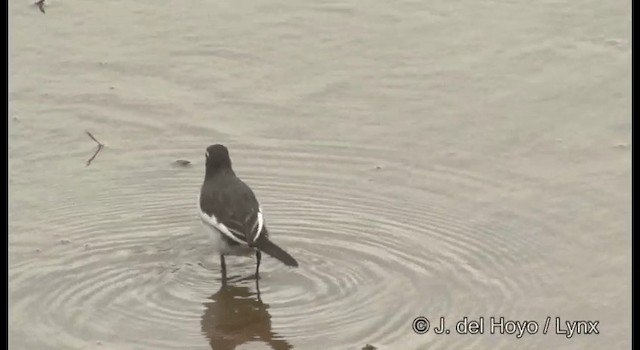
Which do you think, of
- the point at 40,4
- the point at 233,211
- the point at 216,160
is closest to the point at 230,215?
the point at 233,211

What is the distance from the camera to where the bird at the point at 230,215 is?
30.3ft

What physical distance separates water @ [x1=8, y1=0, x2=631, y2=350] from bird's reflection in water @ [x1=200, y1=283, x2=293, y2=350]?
0.02 meters

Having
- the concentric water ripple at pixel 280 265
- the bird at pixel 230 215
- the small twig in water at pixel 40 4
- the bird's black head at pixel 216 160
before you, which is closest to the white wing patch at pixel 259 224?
the bird at pixel 230 215

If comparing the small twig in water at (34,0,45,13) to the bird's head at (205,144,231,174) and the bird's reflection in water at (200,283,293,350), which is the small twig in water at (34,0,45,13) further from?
the bird's reflection in water at (200,283,293,350)

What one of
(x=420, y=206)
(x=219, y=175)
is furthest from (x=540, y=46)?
(x=219, y=175)

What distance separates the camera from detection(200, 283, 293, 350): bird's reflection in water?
8.61 metres

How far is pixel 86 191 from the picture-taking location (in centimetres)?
1051

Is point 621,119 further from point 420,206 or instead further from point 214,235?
point 214,235

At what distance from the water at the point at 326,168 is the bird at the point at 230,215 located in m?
0.21

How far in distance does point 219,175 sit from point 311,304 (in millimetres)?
1462

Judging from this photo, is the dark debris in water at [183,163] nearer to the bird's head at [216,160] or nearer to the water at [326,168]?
the water at [326,168]

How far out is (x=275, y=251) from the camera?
9.07 meters

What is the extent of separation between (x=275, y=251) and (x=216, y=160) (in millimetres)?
1260

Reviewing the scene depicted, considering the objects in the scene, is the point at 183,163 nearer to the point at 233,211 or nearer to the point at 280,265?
the point at 233,211
